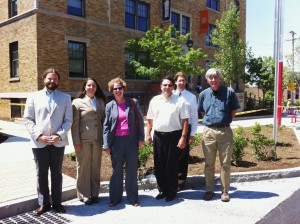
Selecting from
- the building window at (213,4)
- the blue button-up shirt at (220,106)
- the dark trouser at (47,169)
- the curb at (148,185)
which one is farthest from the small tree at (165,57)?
the dark trouser at (47,169)

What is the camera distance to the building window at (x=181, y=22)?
2347cm

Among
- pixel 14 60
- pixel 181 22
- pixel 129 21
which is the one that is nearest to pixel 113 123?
pixel 14 60

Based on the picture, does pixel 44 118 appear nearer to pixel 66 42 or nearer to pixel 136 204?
pixel 136 204

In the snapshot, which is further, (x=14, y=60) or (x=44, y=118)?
(x=14, y=60)

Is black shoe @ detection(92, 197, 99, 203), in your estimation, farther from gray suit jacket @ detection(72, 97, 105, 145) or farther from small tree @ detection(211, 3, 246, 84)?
small tree @ detection(211, 3, 246, 84)

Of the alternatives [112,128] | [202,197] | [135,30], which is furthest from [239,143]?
[135,30]

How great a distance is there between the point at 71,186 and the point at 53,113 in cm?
158

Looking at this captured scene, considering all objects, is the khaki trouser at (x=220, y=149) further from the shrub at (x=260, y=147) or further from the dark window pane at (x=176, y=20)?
the dark window pane at (x=176, y=20)

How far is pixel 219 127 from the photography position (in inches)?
203

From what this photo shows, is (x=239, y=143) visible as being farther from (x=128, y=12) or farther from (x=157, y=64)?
(x=128, y=12)

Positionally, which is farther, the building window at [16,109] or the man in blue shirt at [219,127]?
the building window at [16,109]

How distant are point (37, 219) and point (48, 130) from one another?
1.26 metres

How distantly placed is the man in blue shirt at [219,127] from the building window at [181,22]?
1910 cm

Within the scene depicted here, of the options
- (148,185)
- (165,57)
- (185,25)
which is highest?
(185,25)
